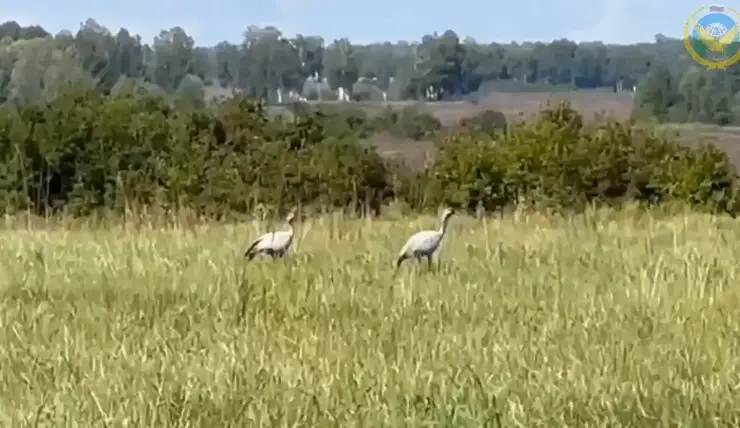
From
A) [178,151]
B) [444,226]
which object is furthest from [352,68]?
[444,226]

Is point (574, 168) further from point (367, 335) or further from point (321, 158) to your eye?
point (367, 335)

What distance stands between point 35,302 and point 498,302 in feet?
5.87

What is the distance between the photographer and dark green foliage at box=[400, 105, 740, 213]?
19.5 m

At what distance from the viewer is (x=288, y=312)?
4.27 metres

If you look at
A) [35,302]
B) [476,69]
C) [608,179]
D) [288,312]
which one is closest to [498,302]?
[288,312]

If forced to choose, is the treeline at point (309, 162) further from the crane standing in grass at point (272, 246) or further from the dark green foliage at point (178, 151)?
the crane standing in grass at point (272, 246)

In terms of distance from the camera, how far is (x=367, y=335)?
3.80 meters

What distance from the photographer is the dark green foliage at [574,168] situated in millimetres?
19531

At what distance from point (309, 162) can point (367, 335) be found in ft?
66.1

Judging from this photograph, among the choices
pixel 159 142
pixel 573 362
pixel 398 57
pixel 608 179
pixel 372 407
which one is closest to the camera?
pixel 372 407

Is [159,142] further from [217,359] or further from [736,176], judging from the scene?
[217,359]

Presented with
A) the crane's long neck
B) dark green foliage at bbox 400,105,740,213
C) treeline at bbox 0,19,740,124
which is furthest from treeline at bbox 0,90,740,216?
treeline at bbox 0,19,740,124

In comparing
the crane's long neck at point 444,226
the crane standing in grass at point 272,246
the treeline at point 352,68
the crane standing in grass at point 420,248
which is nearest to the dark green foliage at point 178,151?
the crane's long neck at point 444,226

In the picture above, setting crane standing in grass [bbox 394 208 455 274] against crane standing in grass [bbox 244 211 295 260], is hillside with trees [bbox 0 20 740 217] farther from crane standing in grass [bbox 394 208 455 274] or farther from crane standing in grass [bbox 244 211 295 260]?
crane standing in grass [bbox 394 208 455 274]
